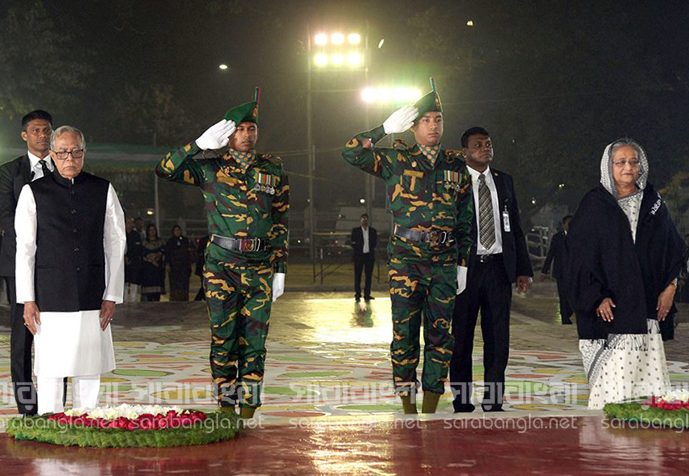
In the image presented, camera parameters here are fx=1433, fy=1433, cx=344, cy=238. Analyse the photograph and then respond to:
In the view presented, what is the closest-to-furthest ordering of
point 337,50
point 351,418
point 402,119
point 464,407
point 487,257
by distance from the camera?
1. point 351,418
2. point 402,119
3. point 464,407
4. point 487,257
5. point 337,50

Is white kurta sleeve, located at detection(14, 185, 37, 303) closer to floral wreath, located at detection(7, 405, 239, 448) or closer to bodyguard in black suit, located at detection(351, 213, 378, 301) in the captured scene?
floral wreath, located at detection(7, 405, 239, 448)

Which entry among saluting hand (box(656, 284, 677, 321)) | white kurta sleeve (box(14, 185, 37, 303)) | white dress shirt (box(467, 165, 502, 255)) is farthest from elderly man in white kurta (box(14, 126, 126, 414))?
saluting hand (box(656, 284, 677, 321))

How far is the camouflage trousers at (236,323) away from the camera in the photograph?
9109 millimetres

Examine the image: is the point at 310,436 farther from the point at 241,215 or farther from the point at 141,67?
the point at 141,67

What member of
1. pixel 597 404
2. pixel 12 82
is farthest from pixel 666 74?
pixel 597 404

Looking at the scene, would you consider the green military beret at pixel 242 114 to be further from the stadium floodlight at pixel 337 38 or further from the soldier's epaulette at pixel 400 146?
the stadium floodlight at pixel 337 38

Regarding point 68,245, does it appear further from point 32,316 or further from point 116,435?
point 116,435

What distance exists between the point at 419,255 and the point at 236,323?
1304mm

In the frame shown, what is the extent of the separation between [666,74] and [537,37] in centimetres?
467

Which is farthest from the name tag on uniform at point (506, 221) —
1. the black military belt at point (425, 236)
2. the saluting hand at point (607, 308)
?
the saluting hand at point (607, 308)

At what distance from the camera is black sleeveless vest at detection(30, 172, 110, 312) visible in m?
8.22

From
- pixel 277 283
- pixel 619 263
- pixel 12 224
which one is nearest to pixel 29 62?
pixel 12 224

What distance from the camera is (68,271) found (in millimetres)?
8242

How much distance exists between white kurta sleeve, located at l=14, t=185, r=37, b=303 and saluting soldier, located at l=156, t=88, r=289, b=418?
1.11 meters
